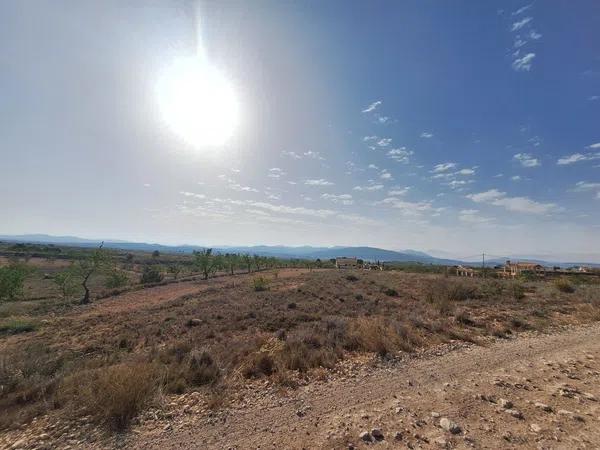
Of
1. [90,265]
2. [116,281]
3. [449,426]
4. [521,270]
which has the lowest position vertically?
[116,281]

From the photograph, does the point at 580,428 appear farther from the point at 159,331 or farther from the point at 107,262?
the point at 107,262

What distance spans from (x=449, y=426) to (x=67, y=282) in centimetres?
4245

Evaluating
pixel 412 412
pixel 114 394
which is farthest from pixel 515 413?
pixel 114 394

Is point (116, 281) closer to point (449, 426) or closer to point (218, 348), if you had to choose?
point (218, 348)

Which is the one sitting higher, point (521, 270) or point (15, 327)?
point (521, 270)

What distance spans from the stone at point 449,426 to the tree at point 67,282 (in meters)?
41.8

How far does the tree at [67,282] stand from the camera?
1262 inches

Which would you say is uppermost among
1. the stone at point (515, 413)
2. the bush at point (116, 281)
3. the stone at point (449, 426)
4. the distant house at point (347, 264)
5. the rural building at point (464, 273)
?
the stone at point (515, 413)

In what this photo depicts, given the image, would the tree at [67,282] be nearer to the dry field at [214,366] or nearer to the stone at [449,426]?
the dry field at [214,366]

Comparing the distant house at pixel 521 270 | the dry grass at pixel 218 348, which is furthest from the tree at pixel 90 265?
the distant house at pixel 521 270

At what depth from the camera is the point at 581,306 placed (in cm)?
1357

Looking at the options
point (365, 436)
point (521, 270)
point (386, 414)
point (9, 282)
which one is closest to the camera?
point (365, 436)

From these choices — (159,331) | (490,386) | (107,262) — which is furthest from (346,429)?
(107,262)

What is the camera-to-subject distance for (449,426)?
4008mm
